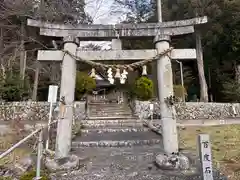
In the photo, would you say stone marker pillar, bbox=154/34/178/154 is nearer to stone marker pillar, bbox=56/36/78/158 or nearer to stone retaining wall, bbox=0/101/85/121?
stone marker pillar, bbox=56/36/78/158

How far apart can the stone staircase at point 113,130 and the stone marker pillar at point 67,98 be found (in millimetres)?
2452

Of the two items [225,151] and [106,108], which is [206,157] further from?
[106,108]

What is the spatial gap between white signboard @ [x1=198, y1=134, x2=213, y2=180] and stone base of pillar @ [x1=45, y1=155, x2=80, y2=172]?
112 inches

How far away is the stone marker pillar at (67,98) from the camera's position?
528 centimetres

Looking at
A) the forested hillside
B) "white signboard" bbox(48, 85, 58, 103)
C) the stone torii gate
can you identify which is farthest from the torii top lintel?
the forested hillside

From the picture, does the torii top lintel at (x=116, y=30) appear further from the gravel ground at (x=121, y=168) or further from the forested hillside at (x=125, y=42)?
the forested hillside at (x=125, y=42)

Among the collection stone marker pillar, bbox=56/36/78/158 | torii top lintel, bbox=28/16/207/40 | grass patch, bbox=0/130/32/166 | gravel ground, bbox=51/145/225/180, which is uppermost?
torii top lintel, bbox=28/16/207/40

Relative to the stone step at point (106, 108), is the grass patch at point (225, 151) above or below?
below

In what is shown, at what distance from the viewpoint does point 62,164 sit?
503cm

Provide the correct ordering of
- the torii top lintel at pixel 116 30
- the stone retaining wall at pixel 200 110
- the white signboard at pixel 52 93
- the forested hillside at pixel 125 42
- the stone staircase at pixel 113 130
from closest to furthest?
the torii top lintel at pixel 116 30 → the white signboard at pixel 52 93 → the stone staircase at pixel 113 130 → the forested hillside at pixel 125 42 → the stone retaining wall at pixel 200 110

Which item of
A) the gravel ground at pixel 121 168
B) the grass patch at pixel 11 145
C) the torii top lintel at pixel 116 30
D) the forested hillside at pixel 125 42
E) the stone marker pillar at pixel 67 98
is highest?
the forested hillside at pixel 125 42

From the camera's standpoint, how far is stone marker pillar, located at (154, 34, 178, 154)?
207 inches

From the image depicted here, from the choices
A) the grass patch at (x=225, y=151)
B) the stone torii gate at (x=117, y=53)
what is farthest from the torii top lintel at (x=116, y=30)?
the grass patch at (x=225, y=151)

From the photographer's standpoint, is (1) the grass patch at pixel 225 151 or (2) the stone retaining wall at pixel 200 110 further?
(2) the stone retaining wall at pixel 200 110
